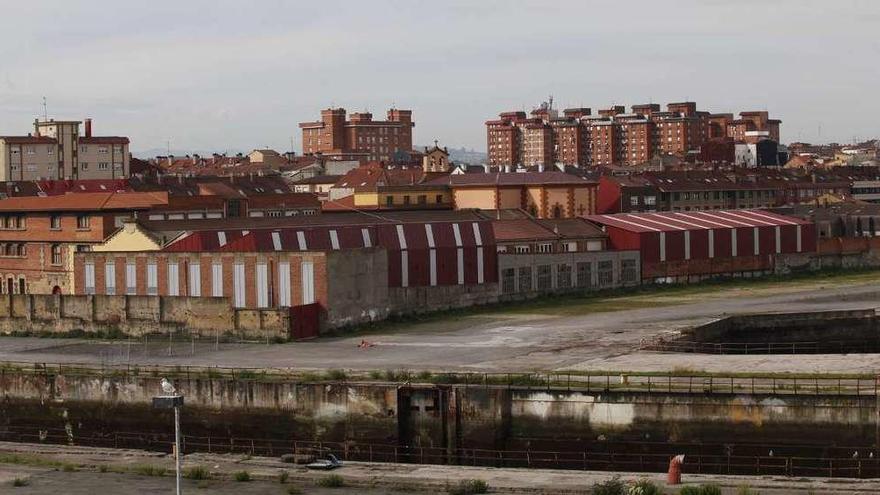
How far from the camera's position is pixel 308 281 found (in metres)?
62.4

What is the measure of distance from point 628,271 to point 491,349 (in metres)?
28.1

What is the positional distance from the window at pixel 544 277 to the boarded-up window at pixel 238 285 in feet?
67.0

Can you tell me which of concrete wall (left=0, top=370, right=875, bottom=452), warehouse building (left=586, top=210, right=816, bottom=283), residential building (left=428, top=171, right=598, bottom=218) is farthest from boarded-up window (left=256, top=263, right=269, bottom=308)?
residential building (left=428, top=171, right=598, bottom=218)

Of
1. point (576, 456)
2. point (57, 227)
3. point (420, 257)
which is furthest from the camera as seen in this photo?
point (57, 227)

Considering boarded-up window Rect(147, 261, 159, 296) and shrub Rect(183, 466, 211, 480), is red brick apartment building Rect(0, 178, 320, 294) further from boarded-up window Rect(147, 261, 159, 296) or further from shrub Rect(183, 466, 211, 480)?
shrub Rect(183, 466, 211, 480)

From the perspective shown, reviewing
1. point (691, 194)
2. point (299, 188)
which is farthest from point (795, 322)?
point (299, 188)

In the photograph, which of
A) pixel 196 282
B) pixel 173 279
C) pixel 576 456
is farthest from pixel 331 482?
pixel 173 279

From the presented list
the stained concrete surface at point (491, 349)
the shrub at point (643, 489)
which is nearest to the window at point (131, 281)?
the stained concrete surface at point (491, 349)

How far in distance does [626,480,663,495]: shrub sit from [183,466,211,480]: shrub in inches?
456

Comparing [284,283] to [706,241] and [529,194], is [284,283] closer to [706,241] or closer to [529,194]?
[706,241]

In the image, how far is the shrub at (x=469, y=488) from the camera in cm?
3616

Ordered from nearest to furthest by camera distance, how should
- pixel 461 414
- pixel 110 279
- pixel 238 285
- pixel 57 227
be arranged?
1. pixel 461 414
2. pixel 238 285
3. pixel 110 279
4. pixel 57 227

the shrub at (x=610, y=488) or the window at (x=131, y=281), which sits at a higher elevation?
the window at (x=131, y=281)

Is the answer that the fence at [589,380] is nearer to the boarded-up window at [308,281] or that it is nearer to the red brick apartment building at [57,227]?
the boarded-up window at [308,281]
